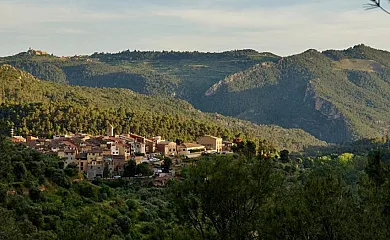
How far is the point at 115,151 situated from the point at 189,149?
966 cm

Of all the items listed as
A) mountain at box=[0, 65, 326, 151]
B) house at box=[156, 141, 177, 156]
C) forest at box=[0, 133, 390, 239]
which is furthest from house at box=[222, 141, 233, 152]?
forest at box=[0, 133, 390, 239]

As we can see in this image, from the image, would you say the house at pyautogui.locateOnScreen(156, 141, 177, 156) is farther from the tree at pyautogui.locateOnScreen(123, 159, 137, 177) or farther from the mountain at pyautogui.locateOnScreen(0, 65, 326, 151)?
the tree at pyautogui.locateOnScreen(123, 159, 137, 177)

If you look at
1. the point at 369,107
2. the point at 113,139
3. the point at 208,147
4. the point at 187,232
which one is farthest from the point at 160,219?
the point at 369,107

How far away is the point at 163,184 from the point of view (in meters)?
44.9

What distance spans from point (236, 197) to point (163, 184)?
28.4 meters

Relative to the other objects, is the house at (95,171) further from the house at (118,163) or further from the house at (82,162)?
the house at (118,163)

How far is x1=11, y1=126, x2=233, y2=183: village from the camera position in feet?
156

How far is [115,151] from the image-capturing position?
53.8 m

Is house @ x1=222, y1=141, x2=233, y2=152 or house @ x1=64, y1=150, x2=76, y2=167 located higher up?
house @ x1=64, y1=150, x2=76, y2=167

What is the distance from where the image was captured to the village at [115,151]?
4759cm

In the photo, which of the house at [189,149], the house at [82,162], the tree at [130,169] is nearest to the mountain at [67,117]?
the house at [189,149]

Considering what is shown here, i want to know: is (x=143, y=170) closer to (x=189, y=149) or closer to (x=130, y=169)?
(x=130, y=169)

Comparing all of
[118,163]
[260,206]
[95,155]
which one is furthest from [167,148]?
[260,206]

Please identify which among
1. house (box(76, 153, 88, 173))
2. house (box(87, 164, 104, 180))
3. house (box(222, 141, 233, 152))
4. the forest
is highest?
the forest
